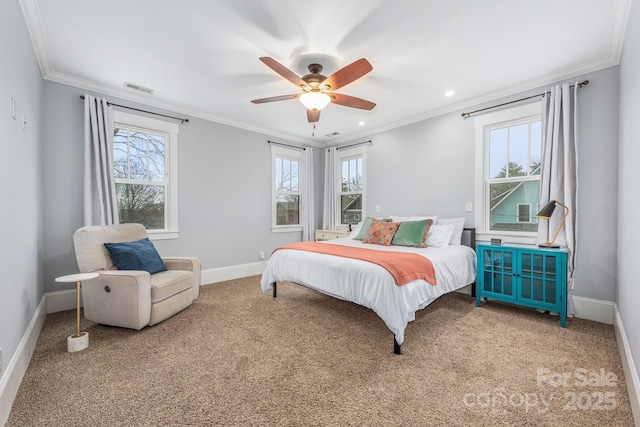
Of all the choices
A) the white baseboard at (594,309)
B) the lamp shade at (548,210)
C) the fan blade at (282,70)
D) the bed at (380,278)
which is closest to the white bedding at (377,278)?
the bed at (380,278)

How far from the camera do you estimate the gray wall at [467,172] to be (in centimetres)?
275

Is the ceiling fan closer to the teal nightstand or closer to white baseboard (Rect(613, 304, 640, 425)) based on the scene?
the teal nightstand

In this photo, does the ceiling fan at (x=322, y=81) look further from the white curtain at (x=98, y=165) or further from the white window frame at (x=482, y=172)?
the white curtain at (x=98, y=165)

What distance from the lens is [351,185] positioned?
5.39m

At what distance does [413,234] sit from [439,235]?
13.0 inches

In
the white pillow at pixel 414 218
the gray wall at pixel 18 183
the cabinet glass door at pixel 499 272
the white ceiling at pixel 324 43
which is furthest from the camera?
the white pillow at pixel 414 218

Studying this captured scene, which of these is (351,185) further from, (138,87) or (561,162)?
(138,87)

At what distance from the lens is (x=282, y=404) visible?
5.26 ft

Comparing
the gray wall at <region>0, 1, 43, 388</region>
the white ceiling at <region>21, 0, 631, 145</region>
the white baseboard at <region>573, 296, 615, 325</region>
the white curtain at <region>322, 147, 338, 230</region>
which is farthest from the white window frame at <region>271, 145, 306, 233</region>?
the white baseboard at <region>573, 296, 615, 325</region>

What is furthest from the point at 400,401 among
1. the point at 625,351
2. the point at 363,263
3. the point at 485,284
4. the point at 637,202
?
the point at 485,284

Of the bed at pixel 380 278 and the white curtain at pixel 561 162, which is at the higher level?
the white curtain at pixel 561 162

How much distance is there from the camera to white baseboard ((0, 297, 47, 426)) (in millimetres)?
1477

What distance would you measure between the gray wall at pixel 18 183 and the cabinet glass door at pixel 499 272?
401cm

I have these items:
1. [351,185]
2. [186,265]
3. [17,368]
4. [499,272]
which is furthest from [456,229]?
[17,368]
